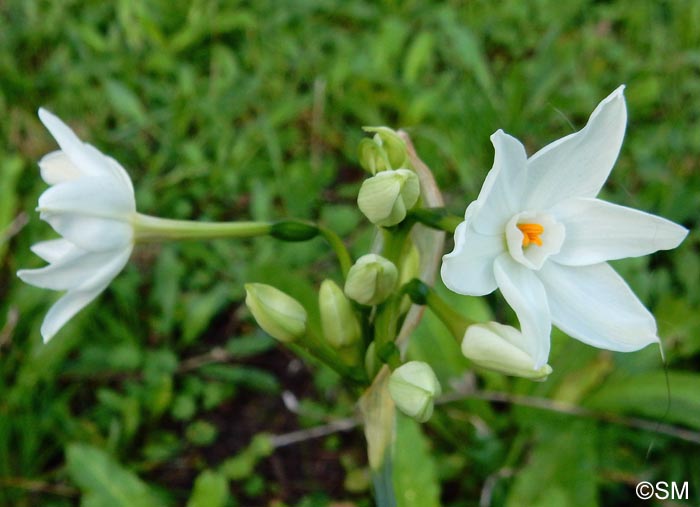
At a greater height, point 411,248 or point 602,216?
point 602,216

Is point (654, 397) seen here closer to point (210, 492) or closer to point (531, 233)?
point (531, 233)

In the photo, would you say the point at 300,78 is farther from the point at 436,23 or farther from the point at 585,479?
the point at 585,479

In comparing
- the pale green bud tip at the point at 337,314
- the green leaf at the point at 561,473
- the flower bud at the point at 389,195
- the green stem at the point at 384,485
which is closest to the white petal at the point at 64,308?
the pale green bud tip at the point at 337,314

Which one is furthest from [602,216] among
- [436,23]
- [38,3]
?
[38,3]

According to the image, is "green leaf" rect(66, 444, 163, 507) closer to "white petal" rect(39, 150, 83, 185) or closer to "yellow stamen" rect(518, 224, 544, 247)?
"white petal" rect(39, 150, 83, 185)

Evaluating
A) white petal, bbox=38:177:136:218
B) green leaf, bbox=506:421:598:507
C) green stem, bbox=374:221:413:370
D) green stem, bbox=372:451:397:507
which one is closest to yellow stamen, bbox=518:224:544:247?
green stem, bbox=374:221:413:370

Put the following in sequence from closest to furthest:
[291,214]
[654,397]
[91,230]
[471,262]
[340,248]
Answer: [471,262] → [91,230] → [340,248] → [654,397] → [291,214]

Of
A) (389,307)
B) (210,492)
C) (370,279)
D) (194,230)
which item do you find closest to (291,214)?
(210,492)
